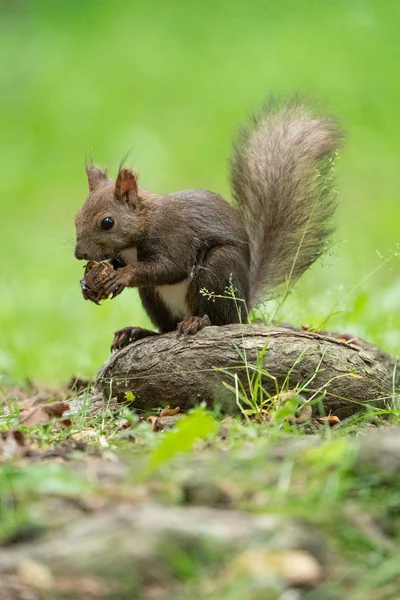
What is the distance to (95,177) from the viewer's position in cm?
455

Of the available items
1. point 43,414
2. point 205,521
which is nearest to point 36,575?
point 205,521

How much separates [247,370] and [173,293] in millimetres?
735

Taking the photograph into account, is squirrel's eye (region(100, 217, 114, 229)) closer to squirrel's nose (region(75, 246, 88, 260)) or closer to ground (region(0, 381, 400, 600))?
squirrel's nose (region(75, 246, 88, 260))

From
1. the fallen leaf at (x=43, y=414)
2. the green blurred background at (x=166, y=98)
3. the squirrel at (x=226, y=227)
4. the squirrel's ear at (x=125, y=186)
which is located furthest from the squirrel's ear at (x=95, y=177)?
the green blurred background at (x=166, y=98)

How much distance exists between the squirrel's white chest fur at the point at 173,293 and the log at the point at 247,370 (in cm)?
33

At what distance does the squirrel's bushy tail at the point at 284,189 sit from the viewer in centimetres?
455

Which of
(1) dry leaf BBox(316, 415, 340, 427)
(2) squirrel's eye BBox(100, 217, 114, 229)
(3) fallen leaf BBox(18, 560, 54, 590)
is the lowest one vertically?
(1) dry leaf BBox(316, 415, 340, 427)

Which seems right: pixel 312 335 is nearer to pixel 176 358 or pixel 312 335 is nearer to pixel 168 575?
pixel 176 358

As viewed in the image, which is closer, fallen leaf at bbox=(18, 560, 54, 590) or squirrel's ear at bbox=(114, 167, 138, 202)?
fallen leaf at bbox=(18, 560, 54, 590)

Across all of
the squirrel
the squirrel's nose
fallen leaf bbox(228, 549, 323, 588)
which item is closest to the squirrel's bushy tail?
the squirrel

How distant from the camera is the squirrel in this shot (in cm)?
421

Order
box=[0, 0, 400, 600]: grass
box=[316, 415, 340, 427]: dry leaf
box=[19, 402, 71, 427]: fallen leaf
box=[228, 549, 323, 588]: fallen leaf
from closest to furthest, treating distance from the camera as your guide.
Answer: box=[228, 549, 323, 588]: fallen leaf < box=[0, 0, 400, 600]: grass < box=[19, 402, 71, 427]: fallen leaf < box=[316, 415, 340, 427]: dry leaf

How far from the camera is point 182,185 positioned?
34.6 feet

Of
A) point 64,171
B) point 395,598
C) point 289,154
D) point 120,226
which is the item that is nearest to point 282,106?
point 289,154
